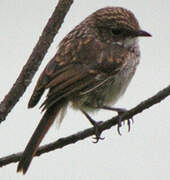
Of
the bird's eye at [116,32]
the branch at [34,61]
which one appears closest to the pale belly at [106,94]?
the bird's eye at [116,32]

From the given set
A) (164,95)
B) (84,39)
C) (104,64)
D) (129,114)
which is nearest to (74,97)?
(104,64)

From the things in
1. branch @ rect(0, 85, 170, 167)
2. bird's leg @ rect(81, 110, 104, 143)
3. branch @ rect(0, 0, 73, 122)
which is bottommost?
bird's leg @ rect(81, 110, 104, 143)

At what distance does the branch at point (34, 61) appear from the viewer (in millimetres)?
3182

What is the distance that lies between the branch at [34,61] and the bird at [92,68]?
787mm

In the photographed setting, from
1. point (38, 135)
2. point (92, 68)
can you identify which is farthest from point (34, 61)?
point (92, 68)

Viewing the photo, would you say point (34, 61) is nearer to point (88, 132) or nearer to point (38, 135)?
point (88, 132)

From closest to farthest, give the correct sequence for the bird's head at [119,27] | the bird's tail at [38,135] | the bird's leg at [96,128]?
the bird's tail at [38,135] → the bird's leg at [96,128] → the bird's head at [119,27]

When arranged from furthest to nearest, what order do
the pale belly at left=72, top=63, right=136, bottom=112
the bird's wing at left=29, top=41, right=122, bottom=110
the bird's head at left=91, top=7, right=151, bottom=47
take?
the bird's head at left=91, top=7, right=151, bottom=47 → the pale belly at left=72, top=63, right=136, bottom=112 → the bird's wing at left=29, top=41, right=122, bottom=110

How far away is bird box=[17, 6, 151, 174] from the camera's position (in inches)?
170

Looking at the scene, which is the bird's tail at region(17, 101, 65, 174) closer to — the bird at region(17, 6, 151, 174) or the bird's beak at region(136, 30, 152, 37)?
the bird at region(17, 6, 151, 174)

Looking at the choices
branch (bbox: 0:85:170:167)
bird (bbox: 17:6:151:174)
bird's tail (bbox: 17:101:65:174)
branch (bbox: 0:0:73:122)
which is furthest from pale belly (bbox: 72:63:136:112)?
branch (bbox: 0:0:73:122)

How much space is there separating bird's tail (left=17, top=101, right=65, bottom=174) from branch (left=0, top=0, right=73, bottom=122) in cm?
67

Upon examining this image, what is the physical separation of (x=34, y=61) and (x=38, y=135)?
3.01ft

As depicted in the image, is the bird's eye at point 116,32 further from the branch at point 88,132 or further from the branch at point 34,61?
the branch at point 34,61
